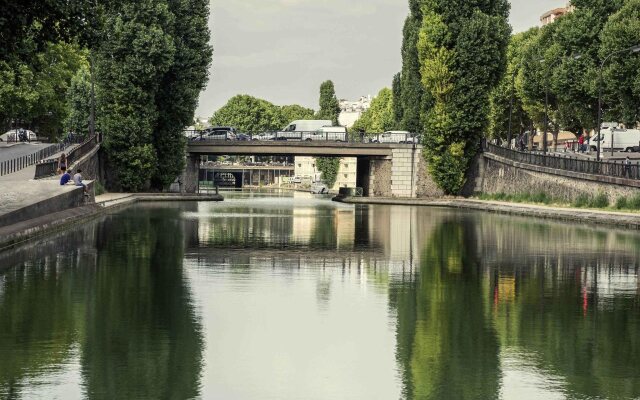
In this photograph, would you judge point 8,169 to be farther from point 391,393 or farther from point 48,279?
point 391,393

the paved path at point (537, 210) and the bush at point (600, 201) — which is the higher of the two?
the bush at point (600, 201)

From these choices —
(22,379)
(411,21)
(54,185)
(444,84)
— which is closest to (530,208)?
(444,84)

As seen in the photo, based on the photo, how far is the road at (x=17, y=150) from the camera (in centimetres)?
7559

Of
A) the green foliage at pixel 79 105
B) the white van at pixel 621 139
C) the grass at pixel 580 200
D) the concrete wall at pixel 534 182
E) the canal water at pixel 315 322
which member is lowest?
the canal water at pixel 315 322

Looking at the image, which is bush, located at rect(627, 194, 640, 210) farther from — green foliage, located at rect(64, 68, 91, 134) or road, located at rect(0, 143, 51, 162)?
green foliage, located at rect(64, 68, 91, 134)

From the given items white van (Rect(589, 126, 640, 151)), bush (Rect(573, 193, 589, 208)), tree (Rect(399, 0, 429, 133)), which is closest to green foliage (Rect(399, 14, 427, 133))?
tree (Rect(399, 0, 429, 133))

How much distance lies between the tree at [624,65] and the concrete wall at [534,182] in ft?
36.0

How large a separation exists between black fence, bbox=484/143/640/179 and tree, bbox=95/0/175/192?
27.3 meters

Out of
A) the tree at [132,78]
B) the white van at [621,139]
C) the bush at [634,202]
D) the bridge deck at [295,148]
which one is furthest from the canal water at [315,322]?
the white van at [621,139]

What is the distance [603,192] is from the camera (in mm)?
62812

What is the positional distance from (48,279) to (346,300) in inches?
278

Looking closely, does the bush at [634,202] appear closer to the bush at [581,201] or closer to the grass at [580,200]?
the grass at [580,200]

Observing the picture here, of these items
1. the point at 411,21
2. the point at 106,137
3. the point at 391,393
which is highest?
the point at 411,21

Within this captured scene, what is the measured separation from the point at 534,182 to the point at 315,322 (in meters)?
61.1
